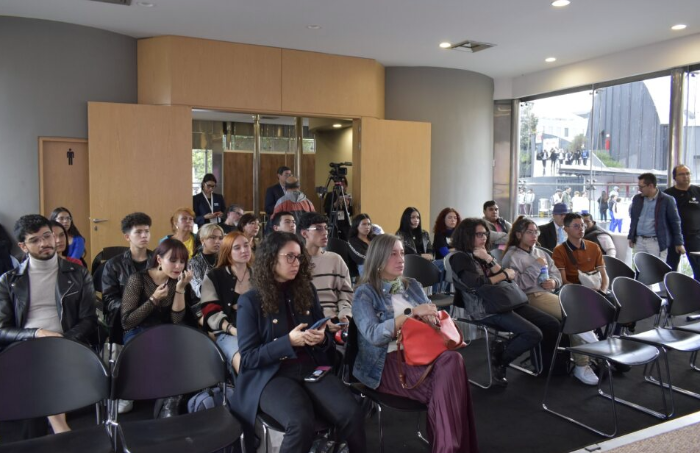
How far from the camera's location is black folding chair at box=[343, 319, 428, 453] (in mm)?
2725

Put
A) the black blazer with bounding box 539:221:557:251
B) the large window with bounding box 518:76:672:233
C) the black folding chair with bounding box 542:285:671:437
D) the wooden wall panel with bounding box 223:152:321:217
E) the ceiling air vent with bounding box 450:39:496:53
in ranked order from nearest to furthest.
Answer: the black folding chair with bounding box 542:285:671:437
the black blazer with bounding box 539:221:557:251
the ceiling air vent with bounding box 450:39:496:53
the large window with bounding box 518:76:672:233
the wooden wall panel with bounding box 223:152:321:217

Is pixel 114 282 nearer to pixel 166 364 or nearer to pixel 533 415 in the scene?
pixel 166 364

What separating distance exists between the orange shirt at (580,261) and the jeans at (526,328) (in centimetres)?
75

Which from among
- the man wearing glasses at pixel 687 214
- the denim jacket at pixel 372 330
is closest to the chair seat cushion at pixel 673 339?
the denim jacket at pixel 372 330

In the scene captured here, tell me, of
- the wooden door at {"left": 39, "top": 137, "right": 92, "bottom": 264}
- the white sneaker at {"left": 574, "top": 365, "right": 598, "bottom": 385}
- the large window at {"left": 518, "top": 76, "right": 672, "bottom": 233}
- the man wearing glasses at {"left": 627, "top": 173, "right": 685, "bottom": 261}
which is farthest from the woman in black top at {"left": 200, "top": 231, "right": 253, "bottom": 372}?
the large window at {"left": 518, "top": 76, "right": 672, "bottom": 233}

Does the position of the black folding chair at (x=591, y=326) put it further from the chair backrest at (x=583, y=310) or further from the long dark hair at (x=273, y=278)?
the long dark hair at (x=273, y=278)

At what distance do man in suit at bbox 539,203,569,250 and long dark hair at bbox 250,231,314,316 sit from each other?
4260mm

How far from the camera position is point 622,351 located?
361 cm

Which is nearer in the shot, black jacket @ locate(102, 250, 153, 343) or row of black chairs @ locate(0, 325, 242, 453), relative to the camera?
row of black chairs @ locate(0, 325, 242, 453)

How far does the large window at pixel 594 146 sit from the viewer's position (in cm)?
806

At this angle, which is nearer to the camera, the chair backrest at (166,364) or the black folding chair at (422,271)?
the chair backrest at (166,364)

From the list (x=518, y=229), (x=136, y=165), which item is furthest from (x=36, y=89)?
(x=518, y=229)

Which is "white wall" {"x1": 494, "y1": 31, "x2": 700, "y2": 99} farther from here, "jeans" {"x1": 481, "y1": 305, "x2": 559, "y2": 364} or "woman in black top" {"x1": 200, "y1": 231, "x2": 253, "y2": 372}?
"woman in black top" {"x1": 200, "y1": 231, "x2": 253, "y2": 372}

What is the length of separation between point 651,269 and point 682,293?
909 mm
